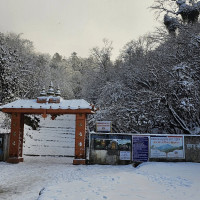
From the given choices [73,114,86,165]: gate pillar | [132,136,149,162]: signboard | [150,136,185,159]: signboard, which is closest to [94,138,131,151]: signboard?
[132,136,149,162]: signboard

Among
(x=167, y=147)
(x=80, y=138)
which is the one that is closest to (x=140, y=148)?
(x=167, y=147)

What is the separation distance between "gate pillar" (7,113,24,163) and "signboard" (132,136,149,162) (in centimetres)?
→ 755

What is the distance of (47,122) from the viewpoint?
34.4m

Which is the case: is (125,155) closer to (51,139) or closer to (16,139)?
(16,139)

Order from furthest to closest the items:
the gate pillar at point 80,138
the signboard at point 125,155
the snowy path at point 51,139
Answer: the snowy path at point 51,139 → the gate pillar at point 80,138 → the signboard at point 125,155

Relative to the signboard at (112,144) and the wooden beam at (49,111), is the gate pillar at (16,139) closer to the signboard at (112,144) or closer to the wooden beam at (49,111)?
the wooden beam at (49,111)

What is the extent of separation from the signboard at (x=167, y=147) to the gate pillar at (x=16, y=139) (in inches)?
341

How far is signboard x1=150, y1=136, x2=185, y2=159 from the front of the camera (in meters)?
14.5

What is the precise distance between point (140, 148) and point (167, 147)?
1.67 meters

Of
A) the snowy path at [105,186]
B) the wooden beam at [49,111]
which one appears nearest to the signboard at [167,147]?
the snowy path at [105,186]

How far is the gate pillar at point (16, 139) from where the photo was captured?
50.4 feet

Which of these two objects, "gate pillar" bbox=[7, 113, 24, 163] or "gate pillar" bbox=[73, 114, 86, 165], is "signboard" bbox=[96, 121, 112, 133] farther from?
"gate pillar" bbox=[7, 113, 24, 163]

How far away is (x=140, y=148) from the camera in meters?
14.7

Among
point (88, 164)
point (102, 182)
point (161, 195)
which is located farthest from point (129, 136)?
point (161, 195)
